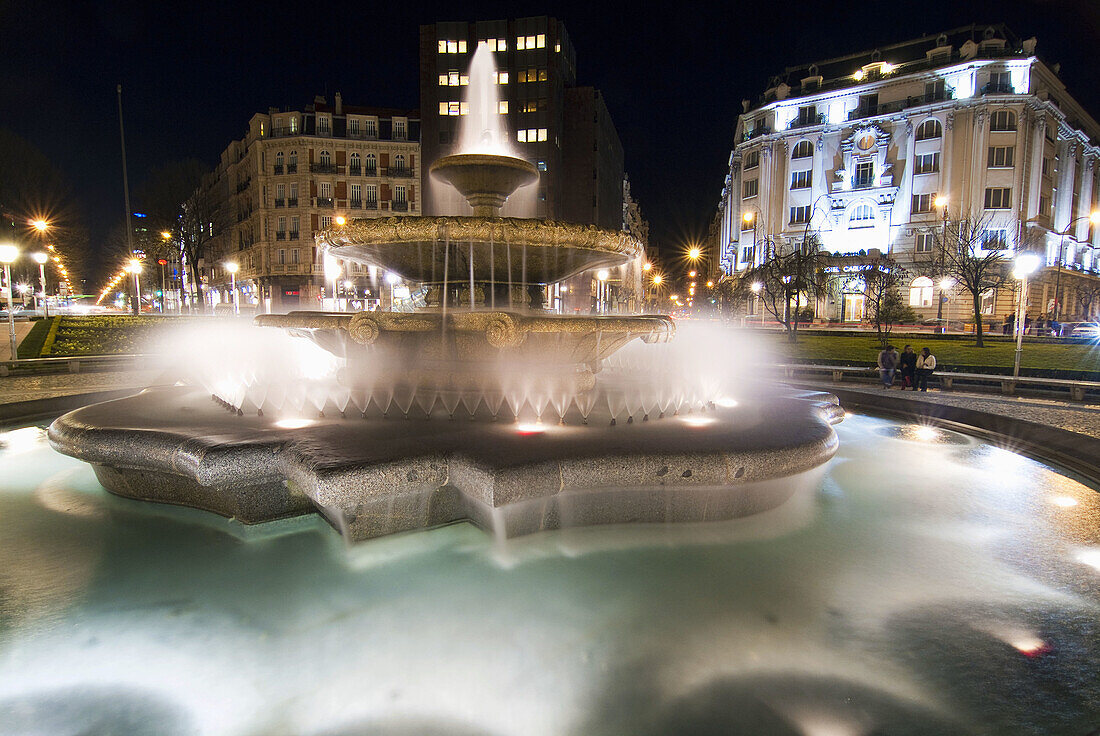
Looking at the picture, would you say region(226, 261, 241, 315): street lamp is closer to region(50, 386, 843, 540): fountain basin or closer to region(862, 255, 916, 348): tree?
region(50, 386, 843, 540): fountain basin

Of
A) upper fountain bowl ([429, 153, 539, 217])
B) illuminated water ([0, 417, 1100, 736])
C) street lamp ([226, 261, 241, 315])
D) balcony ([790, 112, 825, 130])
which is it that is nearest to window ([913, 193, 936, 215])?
balcony ([790, 112, 825, 130])

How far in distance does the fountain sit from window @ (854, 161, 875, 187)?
181ft

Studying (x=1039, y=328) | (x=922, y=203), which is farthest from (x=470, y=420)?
(x=922, y=203)

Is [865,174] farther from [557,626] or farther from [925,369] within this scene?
[557,626]

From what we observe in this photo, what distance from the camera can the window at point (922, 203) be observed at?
5130 cm

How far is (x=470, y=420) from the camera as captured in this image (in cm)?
650

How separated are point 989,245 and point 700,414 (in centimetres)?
4920

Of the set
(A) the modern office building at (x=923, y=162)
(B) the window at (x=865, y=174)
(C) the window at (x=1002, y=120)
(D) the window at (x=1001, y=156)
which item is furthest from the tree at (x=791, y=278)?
(C) the window at (x=1002, y=120)

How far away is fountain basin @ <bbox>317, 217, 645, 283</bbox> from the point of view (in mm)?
6918

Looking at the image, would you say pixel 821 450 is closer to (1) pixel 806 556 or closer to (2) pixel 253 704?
(1) pixel 806 556

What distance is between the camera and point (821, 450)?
5.71 m

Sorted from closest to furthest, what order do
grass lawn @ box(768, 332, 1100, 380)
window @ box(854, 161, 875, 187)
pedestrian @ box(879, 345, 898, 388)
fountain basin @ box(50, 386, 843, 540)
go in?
fountain basin @ box(50, 386, 843, 540)
pedestrian @ box(879, 345, 898, 388)
grass lawn @ box(768, 332, 1100, 380)
window @ box(854, 161, 875, 187)

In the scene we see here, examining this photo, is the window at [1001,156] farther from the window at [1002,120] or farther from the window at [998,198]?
the window at [998,198]

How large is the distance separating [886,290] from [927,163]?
24.7 m
